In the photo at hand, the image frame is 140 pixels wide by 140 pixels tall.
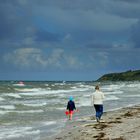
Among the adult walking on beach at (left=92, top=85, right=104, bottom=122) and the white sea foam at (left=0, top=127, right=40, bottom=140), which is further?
the adult walking on beach at (left=92, top=85, right=104, bottom=122)

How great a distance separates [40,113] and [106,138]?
12.1 meters

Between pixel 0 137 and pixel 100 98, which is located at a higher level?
pixel 100 98

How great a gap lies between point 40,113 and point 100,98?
7.33 meters

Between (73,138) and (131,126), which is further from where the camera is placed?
(131,126)

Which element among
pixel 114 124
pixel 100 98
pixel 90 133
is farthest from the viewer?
pixel 100 98

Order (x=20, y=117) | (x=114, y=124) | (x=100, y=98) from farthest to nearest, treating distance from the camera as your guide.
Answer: (x=20, y=117)
(x=100, y=98)
(x=114, y=124)

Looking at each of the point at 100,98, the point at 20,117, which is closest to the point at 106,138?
the point at 100,98

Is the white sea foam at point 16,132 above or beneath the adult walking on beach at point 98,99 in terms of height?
beneath

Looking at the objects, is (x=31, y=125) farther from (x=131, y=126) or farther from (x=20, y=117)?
(x=131, y=126)

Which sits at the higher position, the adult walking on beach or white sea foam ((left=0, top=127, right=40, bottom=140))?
the adult walking on beach

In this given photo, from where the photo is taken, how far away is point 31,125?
741 inches

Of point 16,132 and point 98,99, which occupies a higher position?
point 98,99

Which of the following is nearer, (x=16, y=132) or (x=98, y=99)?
(x=16, y=132)

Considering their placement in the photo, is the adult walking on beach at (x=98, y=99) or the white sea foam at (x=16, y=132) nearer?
the white sea foam at (x=16, y=132)
